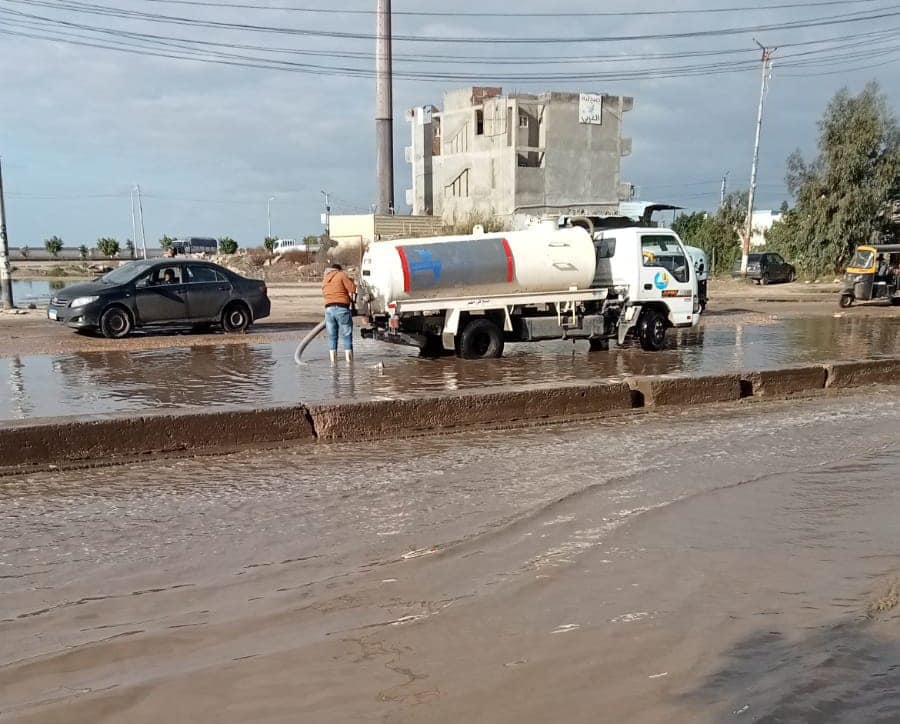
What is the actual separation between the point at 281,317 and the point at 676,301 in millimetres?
10651

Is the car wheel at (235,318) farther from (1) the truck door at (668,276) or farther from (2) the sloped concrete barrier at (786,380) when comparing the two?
(2) the sloped concrete barrier at (786,380)

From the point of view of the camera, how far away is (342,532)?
5027 millimetres

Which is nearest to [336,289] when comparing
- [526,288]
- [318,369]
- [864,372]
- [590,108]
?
[318,369]

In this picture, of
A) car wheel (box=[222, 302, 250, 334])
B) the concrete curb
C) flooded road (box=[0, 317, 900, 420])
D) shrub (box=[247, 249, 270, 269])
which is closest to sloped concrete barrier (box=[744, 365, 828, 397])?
the concrete curb

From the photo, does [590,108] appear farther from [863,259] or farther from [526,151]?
[863,259]

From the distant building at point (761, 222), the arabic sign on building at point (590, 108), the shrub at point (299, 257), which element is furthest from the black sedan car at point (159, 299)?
the distant building at point (761, 222)

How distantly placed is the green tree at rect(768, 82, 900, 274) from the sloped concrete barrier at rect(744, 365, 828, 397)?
29621 millimetres

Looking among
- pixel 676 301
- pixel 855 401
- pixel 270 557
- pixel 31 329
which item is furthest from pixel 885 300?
pixel 270 557

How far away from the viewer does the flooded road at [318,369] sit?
9.01 metres

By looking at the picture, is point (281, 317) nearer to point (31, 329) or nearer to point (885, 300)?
point (31, 329)

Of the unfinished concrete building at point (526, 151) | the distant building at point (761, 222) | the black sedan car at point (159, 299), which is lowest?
the black sedan car at point (159, 299)

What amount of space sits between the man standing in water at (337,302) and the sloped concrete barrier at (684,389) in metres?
4.37

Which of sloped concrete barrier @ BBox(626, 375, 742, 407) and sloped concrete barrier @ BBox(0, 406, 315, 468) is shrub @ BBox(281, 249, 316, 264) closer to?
A: sloped concrete barrier @ BBox(626, 375, 742, 407)

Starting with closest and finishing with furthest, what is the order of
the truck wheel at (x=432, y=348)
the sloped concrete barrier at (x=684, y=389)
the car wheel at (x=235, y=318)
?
the sloped concrete barrier at (x=684, y=389)
the truck wheel at (x=432, y=348)
the car wheel at (x=235, y=318)
